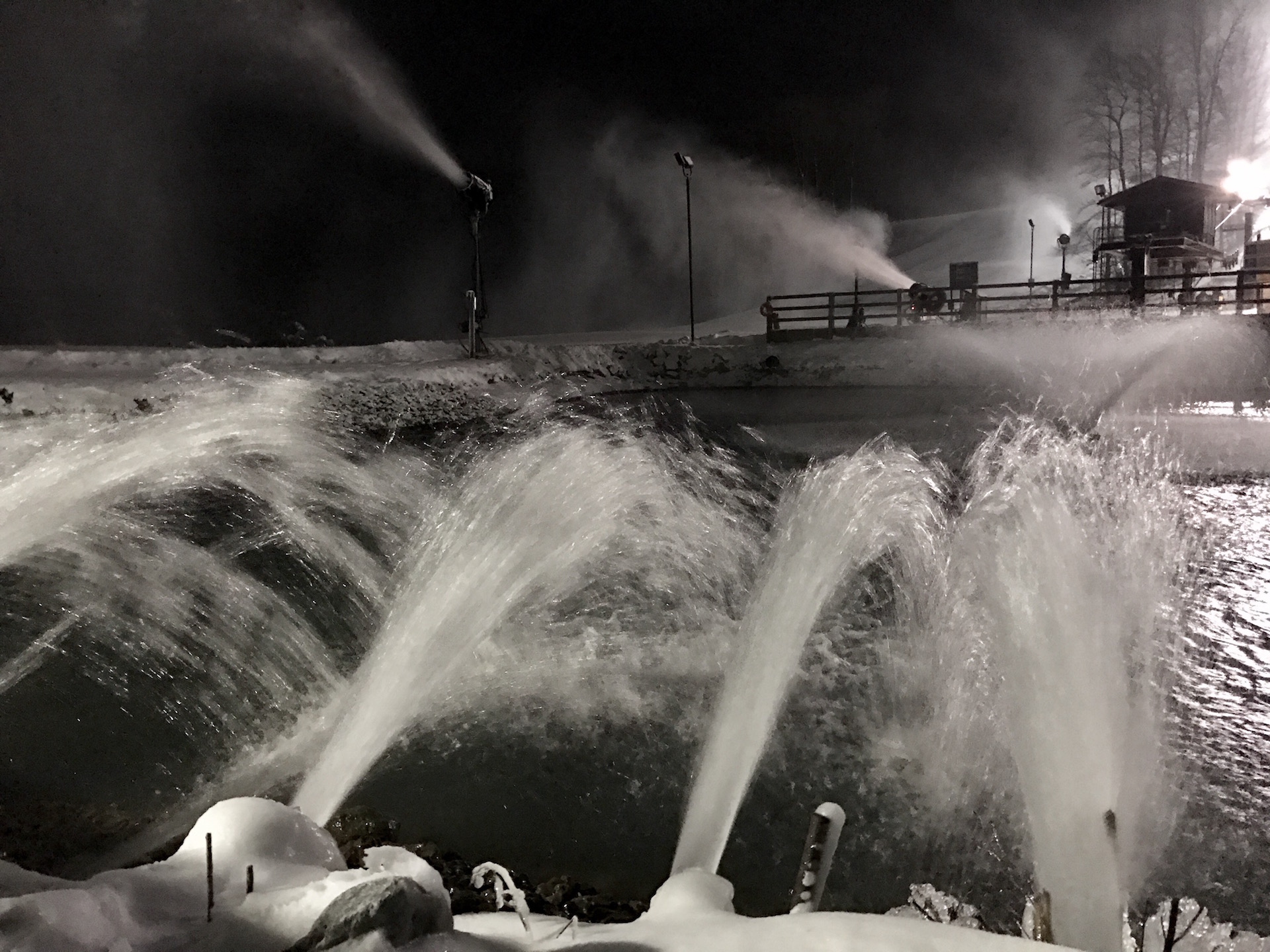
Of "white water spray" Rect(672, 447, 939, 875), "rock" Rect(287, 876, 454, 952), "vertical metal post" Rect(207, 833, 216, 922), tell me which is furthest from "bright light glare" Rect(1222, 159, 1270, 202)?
"vertical metal post" Rect(207, 833, 216, 922)

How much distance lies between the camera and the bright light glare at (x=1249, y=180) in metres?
48.0

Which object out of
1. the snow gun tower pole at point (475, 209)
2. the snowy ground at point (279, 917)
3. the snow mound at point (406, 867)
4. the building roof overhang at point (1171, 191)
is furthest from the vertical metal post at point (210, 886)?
the building roof overhang at point (1171, 191)

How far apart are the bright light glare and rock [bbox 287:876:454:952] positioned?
56.0 meters

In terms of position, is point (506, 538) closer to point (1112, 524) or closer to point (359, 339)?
point (1112, 524)

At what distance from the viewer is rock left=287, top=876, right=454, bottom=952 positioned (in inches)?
107

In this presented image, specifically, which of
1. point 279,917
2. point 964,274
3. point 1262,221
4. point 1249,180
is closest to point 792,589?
point 279,917

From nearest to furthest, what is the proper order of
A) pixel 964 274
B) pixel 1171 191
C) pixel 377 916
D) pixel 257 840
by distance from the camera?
pixel 377 916, pixel 257 840, pixel 964 274, pixel 1171 191

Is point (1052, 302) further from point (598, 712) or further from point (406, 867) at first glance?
point (406, 867)

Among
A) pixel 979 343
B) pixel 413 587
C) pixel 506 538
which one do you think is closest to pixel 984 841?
pixel 506 538

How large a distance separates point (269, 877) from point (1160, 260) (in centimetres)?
4980

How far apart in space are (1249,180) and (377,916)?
196 ft

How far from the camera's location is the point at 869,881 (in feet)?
16.7

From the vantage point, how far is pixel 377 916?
2736 mm

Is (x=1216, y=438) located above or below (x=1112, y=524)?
above
